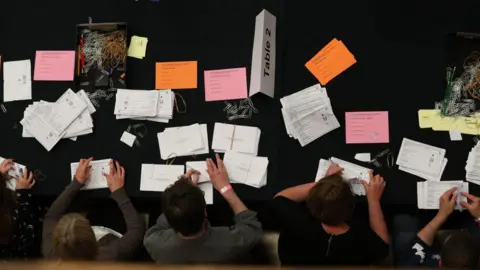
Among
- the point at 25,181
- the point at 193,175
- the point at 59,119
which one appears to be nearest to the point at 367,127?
the point at 193,175

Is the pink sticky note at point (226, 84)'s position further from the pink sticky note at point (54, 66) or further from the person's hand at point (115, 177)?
the pink sticky note at point (54, 66)

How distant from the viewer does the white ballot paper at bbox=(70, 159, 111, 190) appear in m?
2.14

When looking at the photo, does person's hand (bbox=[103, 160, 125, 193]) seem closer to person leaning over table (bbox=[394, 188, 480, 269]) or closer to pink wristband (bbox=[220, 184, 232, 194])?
pink wristband (bbox=[220, 184, 232, 194])

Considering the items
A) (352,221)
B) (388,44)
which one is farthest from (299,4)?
(352,221)

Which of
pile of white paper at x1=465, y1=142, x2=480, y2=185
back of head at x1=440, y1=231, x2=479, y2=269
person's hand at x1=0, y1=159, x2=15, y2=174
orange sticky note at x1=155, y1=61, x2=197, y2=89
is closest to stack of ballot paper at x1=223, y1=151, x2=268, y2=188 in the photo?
orange sticky note at x1=155, y1=61, x2=197, y2=89

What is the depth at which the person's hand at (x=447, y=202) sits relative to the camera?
1996 mm

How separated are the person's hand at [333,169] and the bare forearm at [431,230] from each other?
1.40ft

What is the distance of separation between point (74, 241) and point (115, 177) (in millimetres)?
493

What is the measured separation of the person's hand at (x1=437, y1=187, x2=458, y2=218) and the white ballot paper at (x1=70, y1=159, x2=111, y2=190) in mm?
1457

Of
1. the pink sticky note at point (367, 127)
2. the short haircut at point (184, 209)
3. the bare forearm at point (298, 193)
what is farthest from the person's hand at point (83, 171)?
the pink sticky note at point (367, 127)

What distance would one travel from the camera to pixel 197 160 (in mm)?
2127

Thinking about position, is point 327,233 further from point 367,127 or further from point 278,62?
point 278,62

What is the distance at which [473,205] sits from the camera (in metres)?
2.00

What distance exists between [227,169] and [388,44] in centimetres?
93
